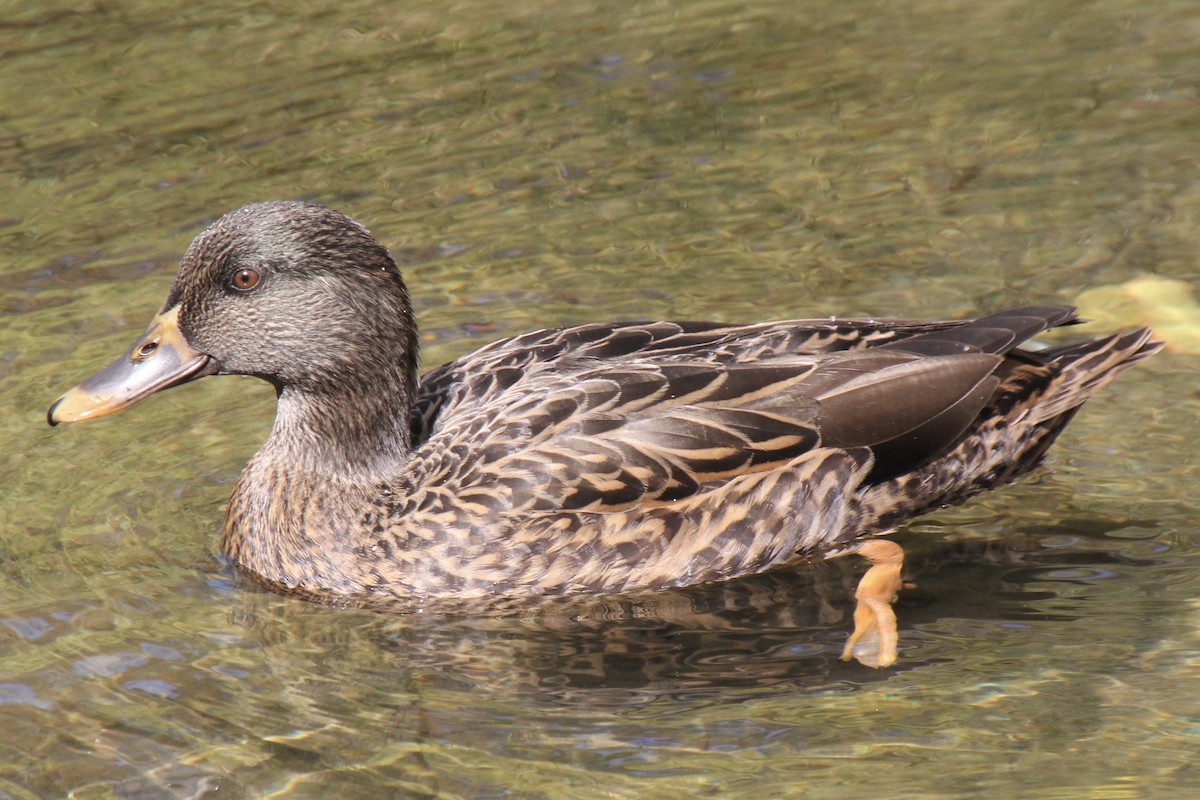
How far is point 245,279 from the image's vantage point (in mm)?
6957

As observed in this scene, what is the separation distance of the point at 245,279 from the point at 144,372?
543 mm

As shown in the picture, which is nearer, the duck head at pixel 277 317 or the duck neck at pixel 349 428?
the duck head at pixel 277 317

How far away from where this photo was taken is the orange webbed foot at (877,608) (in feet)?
21.3

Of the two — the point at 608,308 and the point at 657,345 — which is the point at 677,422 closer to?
the point at 657,345

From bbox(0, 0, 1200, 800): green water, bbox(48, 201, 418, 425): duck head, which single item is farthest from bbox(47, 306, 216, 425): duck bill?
bbox(0, 0, 1200, 800): green water

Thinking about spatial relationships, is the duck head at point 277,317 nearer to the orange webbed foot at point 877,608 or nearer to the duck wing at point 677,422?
the duck wing at point 677,422

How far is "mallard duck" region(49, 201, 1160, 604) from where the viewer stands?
273 inches

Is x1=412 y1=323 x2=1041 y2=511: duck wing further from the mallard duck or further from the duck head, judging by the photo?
the duck head

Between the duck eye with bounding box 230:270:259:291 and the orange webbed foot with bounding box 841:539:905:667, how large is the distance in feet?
8.89

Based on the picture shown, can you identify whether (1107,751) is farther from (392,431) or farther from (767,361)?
(392,431)

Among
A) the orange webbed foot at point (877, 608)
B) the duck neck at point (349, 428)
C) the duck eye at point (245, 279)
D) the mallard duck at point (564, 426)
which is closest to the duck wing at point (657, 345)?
the mallard duck at point (564, 426)

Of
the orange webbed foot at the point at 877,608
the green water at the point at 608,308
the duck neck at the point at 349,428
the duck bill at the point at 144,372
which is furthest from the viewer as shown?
the duck neck at the point at 349,428

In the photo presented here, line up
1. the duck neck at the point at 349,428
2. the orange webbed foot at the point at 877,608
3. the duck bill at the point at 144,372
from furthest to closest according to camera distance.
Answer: the duck neck at the point at 349,428 → the duck bill at the point at 144,372 → the orange webbed foot at the point at 877,608

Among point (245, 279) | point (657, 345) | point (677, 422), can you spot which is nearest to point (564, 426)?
point (677, 422)
